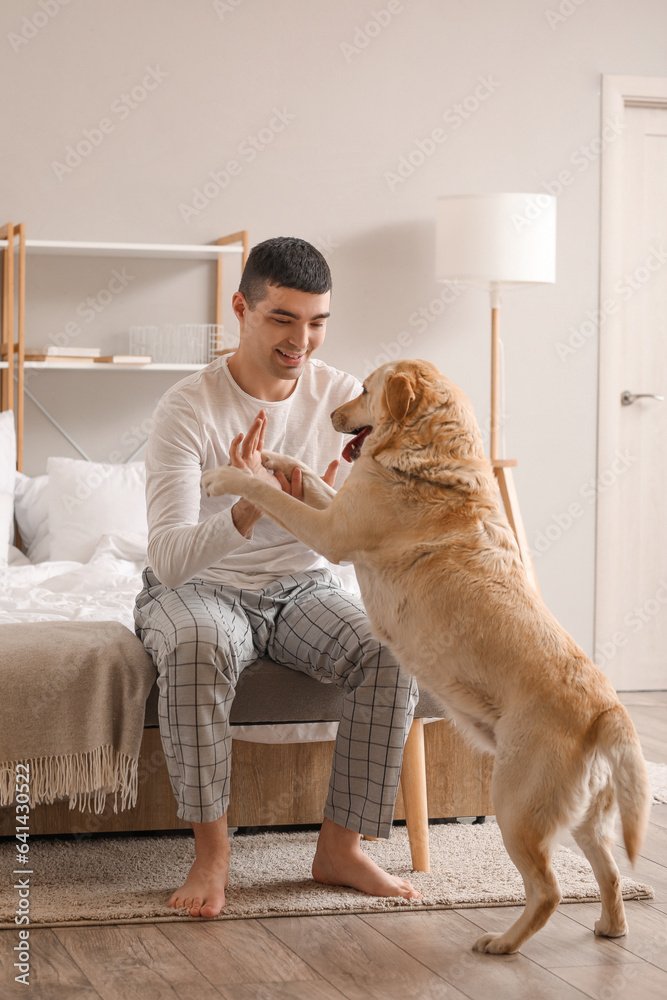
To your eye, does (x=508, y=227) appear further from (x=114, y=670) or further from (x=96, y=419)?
(x=114, y=670)

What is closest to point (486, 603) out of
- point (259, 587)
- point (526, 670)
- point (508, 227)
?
point (526, 670)

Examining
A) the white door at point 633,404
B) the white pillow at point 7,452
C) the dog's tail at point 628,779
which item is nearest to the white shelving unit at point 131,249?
the white pillow at point 7,452

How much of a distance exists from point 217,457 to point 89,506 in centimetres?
132

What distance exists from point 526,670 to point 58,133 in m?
2.86

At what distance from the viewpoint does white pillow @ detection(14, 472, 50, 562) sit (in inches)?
132

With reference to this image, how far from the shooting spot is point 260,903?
183cm

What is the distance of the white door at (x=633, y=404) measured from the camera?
4129 mm

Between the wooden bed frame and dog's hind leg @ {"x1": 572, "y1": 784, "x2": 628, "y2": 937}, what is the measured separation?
1.53 ft

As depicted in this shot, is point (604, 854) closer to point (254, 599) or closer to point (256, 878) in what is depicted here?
point (256, 878)

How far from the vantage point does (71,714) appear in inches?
73.7

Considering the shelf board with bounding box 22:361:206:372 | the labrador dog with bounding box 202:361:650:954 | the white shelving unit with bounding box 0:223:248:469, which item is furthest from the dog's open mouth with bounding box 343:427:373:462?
the white shelving unit with bounding box 0:223:248:469

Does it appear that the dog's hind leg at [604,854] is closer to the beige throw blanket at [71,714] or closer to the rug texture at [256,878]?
the rug texture at [256,878]

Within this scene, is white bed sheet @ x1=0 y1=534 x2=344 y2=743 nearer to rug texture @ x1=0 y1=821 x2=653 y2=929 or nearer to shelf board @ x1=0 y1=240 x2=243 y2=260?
rug texture @ x1=0 y1=821 x2=653 y2=929

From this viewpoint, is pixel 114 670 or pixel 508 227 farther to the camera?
pixel 508 227
